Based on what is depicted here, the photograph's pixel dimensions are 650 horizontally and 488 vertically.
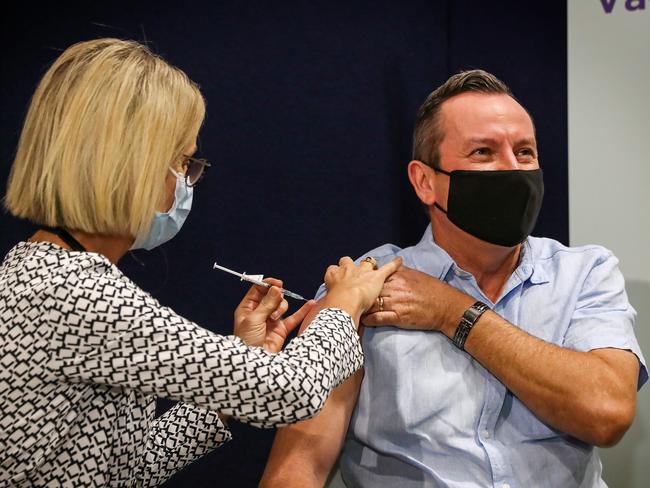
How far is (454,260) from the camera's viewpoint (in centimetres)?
233

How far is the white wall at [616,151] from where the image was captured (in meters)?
2.62

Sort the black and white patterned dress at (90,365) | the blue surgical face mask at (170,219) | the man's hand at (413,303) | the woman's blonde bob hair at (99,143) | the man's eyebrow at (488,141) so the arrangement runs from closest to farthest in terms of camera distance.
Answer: the black and white patterned dress at (90,365), the woman's blonde bob hair at (99,143), the blue surgical face mask at (170,219), the man's hand at (413,303), the man's eyebrow at (488,141)

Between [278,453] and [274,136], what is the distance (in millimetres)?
1151

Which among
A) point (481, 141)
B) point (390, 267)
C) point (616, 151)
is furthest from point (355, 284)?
point (616, 151)

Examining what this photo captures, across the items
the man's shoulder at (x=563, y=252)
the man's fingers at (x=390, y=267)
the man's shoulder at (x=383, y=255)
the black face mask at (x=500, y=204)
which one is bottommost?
the man's shoulder at (x=383, y=255)

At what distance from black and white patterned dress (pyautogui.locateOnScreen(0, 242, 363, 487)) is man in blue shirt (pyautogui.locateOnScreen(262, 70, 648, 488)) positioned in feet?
2.03

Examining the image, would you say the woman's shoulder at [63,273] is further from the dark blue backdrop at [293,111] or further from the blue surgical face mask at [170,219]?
the dark blue backdrop at [293,111]

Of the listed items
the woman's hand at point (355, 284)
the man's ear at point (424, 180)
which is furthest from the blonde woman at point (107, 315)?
the man's ear at point (424, 180)

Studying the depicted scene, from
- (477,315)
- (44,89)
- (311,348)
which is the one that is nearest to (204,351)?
(311,348)

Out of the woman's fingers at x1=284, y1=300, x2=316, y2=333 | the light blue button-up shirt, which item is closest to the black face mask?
the light blue button-up shirt

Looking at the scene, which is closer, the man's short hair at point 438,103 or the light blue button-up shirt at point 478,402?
the light blue button-up shirt at point 478,402

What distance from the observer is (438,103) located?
2389mm

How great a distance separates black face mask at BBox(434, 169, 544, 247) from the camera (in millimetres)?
2168

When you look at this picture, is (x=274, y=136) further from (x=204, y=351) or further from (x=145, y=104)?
(x=204, y=351)
